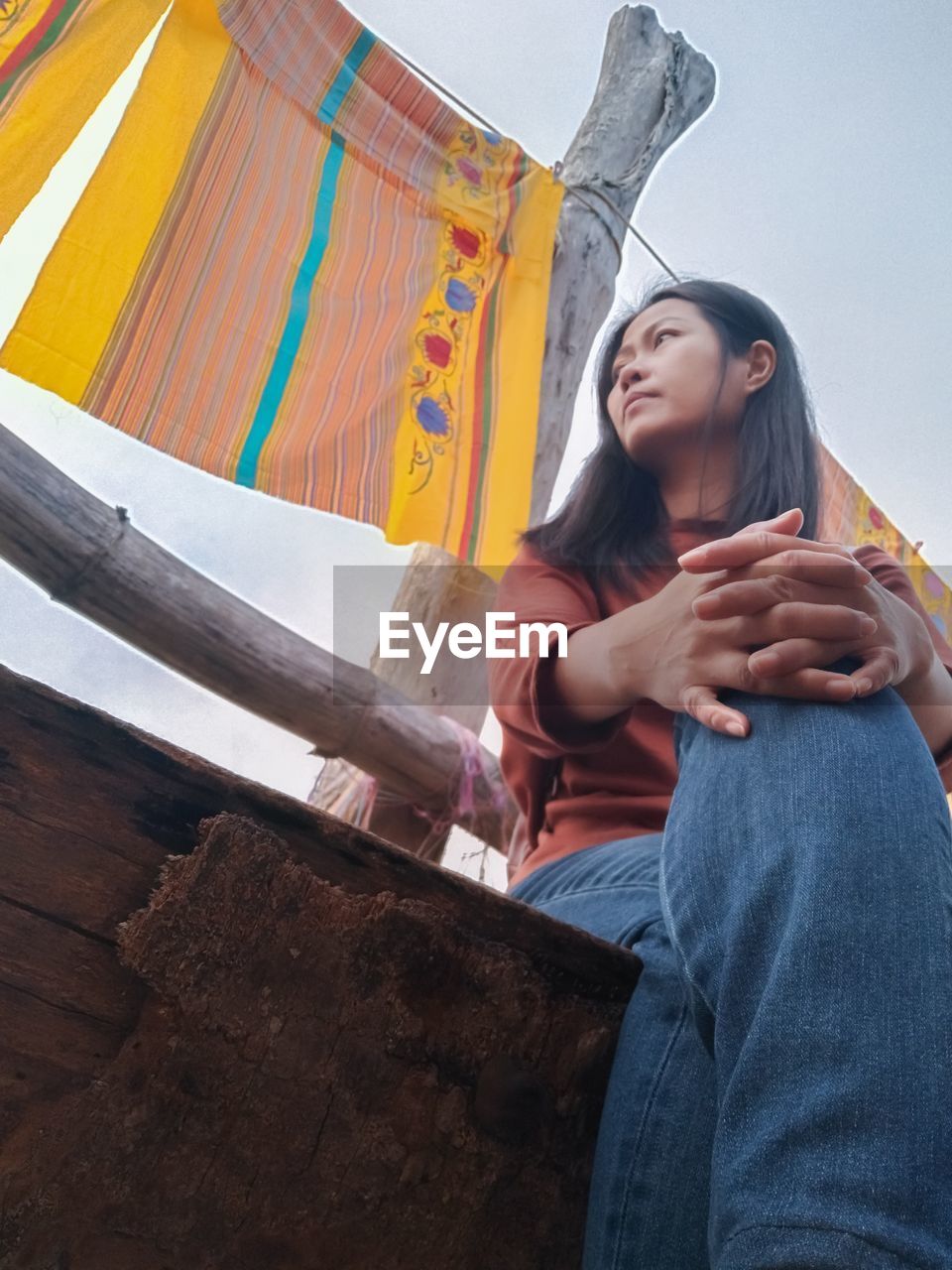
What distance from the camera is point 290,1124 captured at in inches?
19.9

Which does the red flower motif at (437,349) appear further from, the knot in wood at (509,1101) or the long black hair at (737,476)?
the knot in wood at (509,1101)

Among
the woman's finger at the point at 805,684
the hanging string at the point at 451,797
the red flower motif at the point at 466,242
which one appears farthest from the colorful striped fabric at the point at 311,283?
the woman's finger at the point at 805,684

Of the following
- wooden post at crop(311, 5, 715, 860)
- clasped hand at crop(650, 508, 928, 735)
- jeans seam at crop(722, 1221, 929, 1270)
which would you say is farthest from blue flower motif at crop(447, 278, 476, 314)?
jeans seam at crop(722, 1221, 929, 1270)

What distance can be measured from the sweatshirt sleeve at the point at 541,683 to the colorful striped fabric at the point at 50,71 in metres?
1.06

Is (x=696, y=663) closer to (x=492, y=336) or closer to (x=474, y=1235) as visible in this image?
(x=474, y=1235)

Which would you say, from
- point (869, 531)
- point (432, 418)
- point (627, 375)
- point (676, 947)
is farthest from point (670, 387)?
point (869, 531)

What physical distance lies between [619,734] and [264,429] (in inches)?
42.6

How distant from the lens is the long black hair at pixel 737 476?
4.01ft

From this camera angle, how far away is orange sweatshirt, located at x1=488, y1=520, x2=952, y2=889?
3.14 ft

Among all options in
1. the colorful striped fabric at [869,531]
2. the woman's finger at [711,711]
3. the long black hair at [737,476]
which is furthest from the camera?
the colorful striped fabric at [869,531]

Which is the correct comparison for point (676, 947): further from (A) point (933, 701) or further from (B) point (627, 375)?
(B) point (627, 375)

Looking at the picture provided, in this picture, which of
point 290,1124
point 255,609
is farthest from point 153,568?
point 290,1124

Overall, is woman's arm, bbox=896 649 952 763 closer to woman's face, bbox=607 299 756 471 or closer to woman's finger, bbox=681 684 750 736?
woman's finger, bbox=681 684 750 736

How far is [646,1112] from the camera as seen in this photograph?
0.58 m
